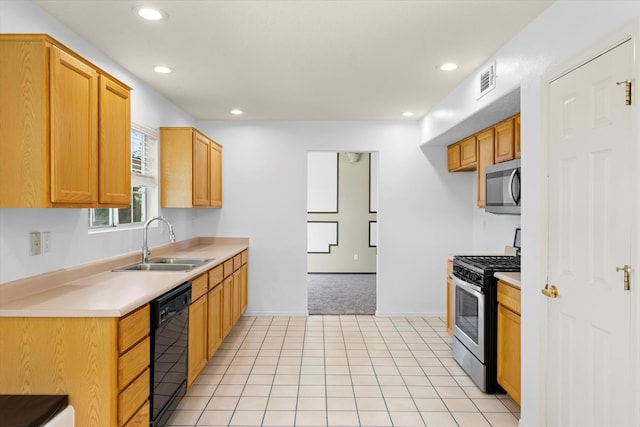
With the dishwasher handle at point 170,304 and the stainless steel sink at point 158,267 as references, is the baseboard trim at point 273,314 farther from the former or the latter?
the dishwasher handle at point 170,304

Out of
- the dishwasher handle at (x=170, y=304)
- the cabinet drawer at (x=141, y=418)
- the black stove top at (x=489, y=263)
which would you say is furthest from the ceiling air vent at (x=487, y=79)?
the cabinet drawer at (x=141, y=418)

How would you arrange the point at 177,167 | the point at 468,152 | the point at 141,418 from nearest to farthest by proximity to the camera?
the point at 141,418, the point at 177,167, the point at 468,152

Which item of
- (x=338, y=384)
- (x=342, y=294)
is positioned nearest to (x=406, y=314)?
(x=342, y=294)

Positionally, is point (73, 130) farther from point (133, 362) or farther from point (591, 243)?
point (591, 243)

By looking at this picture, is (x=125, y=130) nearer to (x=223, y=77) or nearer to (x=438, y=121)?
(x=223, y=77)

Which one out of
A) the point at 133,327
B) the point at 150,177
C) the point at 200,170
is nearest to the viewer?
the point at 133,327

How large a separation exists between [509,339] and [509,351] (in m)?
0.08

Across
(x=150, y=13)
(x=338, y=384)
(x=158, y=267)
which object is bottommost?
(x=338, y=384)

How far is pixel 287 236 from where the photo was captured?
5.24 meters

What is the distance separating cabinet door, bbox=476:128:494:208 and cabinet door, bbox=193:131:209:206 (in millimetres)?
2818

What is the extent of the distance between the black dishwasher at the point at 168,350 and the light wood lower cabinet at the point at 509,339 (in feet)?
7.09

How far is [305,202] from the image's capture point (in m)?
5.24

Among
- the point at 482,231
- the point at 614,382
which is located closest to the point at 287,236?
the point at 482,231

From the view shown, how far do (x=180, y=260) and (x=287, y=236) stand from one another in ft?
5.84
